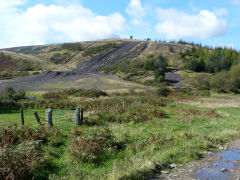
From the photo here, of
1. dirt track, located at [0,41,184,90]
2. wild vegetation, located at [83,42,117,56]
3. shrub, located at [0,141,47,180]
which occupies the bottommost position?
shrub, located at [0,141,47,180]

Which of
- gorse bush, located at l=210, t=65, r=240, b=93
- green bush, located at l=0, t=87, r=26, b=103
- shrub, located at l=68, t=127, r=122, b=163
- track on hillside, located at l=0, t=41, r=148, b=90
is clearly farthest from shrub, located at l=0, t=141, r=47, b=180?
gorse bush, located at l=210, t=65, r=240, b=93

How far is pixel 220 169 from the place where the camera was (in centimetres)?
841

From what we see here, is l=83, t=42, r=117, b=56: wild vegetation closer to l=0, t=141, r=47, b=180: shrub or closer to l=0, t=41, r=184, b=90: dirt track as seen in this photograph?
l=0, t=41, r=184, b=90: dirt track

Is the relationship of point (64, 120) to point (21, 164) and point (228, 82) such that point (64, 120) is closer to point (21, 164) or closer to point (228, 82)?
point (21, 164)

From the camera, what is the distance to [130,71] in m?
91.4

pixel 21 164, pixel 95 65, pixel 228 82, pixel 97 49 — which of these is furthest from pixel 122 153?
pixel 97 49

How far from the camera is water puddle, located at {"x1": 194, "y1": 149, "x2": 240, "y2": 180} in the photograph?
25.3 feet

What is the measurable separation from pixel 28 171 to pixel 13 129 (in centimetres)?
445

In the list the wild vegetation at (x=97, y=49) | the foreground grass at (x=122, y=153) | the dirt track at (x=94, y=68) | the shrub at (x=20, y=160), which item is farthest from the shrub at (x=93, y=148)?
the wild vegetation at (x=97, y=49)

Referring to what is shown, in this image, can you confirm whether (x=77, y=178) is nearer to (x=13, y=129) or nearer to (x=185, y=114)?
(x=13, y=129)

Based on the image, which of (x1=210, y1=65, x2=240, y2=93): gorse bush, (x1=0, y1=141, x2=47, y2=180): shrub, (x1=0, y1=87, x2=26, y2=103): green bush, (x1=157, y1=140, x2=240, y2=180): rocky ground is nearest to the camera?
(x1=0, y1=141, x2=47, y2=180): shrub

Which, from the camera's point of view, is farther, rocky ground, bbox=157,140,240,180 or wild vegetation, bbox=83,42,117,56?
wild vegetation, bbox=83,42,117,56

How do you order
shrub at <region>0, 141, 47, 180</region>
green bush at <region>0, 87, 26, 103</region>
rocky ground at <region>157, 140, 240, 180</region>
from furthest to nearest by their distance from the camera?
1. green bush at <region>0, 87, 26, 103</region>
2. rocky ground at <region>157, 140, 240, 180</region>
3. shrub at <region>0, 141, 47, 180</region>

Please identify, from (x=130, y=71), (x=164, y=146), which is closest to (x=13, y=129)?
(x=164, y=146)
